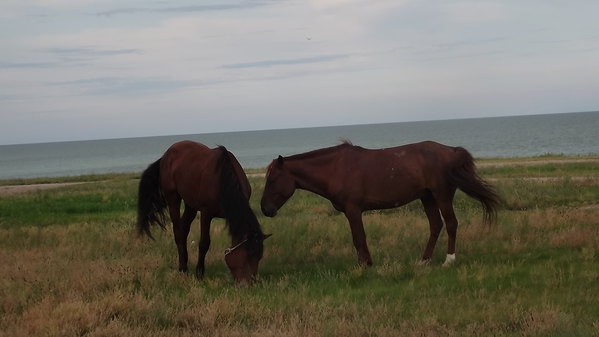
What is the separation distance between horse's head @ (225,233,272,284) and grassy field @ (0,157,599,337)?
7.4 inches

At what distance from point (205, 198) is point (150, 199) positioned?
1.89 meters

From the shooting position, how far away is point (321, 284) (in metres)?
8.09

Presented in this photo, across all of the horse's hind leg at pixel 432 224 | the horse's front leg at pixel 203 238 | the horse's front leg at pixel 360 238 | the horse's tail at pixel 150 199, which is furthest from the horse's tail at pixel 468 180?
the horse's tail at pixel 150 199

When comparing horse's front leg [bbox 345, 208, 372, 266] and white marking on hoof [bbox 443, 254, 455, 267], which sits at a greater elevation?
horse's front leg [bbox 345, 208, 372, 266]

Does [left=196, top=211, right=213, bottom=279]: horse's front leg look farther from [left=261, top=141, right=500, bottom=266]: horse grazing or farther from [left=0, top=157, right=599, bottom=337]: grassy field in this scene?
[left=261, top=141, right=500, bottom=266]: horse grazing

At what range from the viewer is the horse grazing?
29.7 feet

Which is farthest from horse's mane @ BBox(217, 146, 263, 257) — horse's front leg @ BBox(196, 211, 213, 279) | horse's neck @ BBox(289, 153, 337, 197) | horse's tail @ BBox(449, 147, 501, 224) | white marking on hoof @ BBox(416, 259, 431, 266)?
horse's tail @ BBox(449, 147, 501, 224)

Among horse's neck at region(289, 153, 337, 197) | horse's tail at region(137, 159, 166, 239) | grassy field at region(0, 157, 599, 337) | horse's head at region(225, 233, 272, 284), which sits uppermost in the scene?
horse's neck at region(289, 153, 337, 197)

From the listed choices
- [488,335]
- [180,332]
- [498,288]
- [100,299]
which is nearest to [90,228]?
[100,299]

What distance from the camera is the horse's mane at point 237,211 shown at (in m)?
7.75

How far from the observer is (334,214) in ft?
51.9

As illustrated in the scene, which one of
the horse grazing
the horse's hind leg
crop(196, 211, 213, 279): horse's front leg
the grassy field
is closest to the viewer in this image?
the grassy field

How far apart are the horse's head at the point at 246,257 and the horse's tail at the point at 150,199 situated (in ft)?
9.20

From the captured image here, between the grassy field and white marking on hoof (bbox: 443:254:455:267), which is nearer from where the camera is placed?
the grassy field
